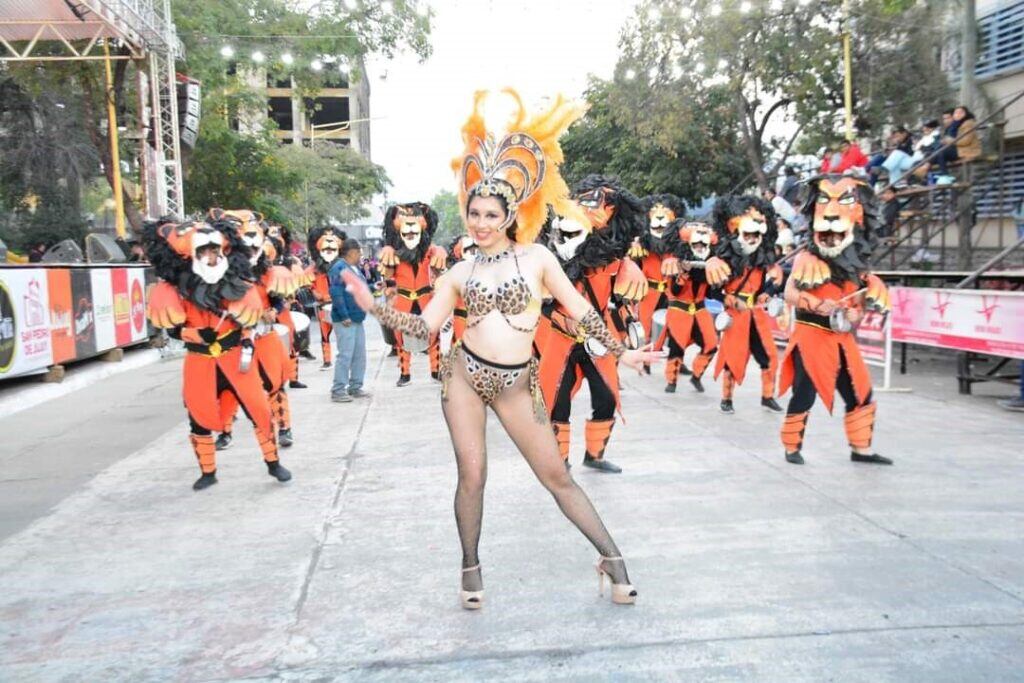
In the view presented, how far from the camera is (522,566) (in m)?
4.27

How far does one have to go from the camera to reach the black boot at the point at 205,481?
5985 millimetres

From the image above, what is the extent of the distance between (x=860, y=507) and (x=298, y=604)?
330 cm

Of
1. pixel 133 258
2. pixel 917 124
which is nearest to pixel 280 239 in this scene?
pixel 133 258

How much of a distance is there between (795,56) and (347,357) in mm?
12176

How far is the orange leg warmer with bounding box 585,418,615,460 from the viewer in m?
5.98

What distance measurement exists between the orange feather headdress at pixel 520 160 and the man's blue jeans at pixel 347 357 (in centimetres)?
602

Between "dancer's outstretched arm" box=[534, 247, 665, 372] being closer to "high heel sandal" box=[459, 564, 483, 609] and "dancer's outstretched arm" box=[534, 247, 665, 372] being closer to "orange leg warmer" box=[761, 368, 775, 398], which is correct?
"high heel sandal" box=[459, 564, 483, 609]

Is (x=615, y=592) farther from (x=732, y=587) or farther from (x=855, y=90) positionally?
(x=855, y=90)

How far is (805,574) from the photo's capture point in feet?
13.3

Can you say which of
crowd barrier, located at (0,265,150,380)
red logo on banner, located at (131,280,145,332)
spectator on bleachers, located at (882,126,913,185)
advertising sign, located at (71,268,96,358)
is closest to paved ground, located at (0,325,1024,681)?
crowd barrier, located at (0,265,150,380)

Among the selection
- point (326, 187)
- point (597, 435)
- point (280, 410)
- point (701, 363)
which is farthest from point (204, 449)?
point (326, 187)

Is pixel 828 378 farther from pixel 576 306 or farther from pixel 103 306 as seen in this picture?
pixel 103 306

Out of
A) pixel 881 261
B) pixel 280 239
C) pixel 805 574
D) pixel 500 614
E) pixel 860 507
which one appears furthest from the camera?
pixel 881 261

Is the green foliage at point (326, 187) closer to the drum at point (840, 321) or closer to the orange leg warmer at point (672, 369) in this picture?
the orange leg warmer at point (672, 369)
